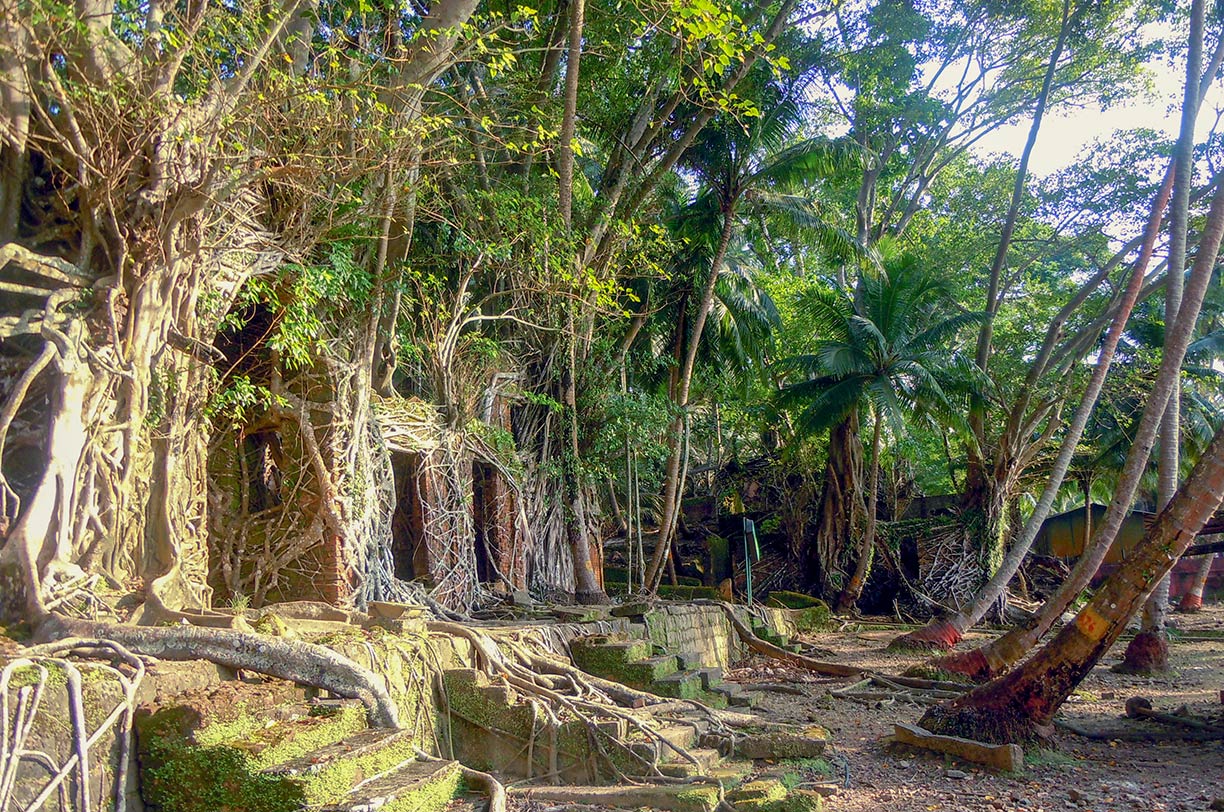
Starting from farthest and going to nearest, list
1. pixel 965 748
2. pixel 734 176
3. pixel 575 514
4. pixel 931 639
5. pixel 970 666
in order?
pixel 734 176 → pixel 931 639 → pixel 575 514 → pixel 970 666 → pixel 965 748

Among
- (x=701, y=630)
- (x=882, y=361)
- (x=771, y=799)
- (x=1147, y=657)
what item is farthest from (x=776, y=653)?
(x=882, y=361)

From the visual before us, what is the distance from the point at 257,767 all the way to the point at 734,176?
11.4 m

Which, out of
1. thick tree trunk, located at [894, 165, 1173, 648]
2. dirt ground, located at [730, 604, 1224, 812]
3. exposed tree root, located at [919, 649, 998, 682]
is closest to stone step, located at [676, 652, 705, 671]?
dirt ground, located at [730, 604, 1224, 812]

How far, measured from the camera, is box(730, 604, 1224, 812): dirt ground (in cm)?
593

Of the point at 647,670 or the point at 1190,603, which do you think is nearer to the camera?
the point at 647,670

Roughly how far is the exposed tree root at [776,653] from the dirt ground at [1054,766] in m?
0.61

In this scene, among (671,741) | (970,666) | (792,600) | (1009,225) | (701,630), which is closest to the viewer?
(671,741)

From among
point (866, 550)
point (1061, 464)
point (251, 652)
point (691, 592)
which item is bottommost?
point (691, 592)

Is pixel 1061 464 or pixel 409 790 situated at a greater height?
pixel 1061 464

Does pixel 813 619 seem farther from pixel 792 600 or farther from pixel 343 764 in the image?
pixel 343 764

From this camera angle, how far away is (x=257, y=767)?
4.26 meters

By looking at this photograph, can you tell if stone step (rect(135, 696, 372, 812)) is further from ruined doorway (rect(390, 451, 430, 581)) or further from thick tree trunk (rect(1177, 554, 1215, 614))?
thick tree trunk (rect(1177, 554, 1215, 614))

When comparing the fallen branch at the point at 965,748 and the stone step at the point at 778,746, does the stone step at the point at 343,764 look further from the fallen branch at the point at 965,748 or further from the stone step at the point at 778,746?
the fallen branch at the point at 965,748

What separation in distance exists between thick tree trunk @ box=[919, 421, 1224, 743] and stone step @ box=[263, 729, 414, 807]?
4647mm
